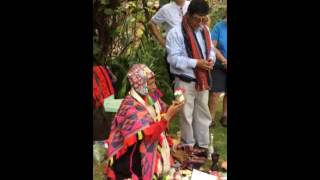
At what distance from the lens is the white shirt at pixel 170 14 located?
17.2 feet

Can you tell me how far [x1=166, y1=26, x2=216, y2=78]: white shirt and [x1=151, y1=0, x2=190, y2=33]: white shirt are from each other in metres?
0.05

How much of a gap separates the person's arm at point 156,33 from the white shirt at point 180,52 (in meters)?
0.04

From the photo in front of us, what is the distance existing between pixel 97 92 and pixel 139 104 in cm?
36

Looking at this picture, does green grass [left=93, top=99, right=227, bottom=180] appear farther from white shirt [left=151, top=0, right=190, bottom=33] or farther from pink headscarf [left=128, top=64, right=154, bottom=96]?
white shirt [left=151, top=0, right=190, bottom=33]

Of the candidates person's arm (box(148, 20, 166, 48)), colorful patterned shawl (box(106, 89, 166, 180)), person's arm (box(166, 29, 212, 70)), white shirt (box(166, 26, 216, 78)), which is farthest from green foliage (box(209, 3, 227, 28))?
colorful patterned shawl (box(106, 89, 166, 180))

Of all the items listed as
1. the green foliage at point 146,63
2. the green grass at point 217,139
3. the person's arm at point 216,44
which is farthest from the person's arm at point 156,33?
the green grass at point 217,139

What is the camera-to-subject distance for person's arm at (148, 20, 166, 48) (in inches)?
208

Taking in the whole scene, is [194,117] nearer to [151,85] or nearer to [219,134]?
[219,134]

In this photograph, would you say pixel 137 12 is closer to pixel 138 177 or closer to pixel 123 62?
pixel 123 62

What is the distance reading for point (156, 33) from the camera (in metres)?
5.28

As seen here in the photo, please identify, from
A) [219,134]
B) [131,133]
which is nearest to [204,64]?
[219,134]

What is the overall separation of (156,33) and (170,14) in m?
0.18

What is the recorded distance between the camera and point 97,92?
5.27 m
